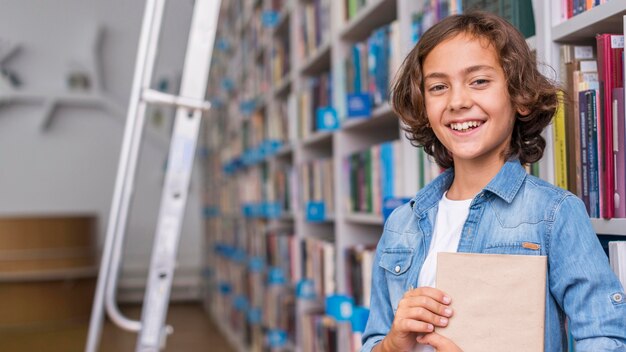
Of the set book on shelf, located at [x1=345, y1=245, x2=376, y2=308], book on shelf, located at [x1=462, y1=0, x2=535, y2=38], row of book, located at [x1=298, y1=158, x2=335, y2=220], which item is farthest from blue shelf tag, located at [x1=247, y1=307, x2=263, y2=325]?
book on shelf, located at [x1=462, y1=0, x2=535, y2=38]

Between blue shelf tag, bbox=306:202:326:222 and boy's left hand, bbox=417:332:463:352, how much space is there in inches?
62.8

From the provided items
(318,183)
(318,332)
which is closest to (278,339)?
(318,332)

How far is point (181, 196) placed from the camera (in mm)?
1307

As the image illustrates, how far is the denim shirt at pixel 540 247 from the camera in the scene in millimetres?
844

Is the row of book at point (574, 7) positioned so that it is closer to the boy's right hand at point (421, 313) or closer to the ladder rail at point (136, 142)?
the boy's right hand at point (421, 313)

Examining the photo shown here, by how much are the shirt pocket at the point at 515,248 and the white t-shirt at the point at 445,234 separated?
0.06 metres

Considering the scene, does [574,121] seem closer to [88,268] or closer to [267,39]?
[267,39]

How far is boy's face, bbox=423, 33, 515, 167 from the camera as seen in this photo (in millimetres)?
963

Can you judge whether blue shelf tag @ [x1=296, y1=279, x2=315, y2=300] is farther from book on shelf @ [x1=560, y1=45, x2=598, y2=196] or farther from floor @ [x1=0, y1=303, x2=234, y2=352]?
floor @ [x1=0, y1=303, x2=234, y2=352]

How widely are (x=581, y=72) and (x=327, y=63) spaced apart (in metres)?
1.78

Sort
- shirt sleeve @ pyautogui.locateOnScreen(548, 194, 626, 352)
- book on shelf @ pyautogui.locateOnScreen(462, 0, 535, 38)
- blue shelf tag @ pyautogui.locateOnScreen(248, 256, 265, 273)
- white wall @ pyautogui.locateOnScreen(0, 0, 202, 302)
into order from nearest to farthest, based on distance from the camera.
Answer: shirt sleeve @ pyautogui.locateOnScreen(548, 194, 626, 352), book on shelf @ pyautogui.locateOnScreen(462, 0, 535, 38), blue shelf tag @ pyautogui.locateOnScreen(248, 256, 265, 273), white wall @ pyautogui.locateOnScreen(0, 0, 202, 302)

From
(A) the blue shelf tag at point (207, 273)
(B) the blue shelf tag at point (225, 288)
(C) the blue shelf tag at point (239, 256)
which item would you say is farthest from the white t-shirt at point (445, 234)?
(A) the blue shelf tag at point (207, 273)

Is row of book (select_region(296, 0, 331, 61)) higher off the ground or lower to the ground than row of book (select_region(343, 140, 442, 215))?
higher

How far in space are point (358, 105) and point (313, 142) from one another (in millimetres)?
943
